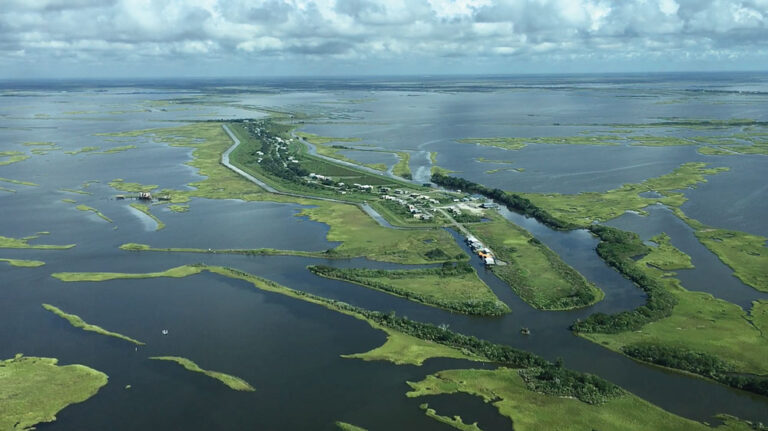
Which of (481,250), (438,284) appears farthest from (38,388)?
(481,250)

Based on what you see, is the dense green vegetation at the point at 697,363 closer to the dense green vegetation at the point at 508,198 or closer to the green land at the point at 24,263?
the dense green vegetation at the point at 508,198

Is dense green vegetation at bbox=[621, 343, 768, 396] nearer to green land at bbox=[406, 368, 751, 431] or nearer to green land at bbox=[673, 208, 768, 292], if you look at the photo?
green land at bbox=[406, 368, 751, 431]

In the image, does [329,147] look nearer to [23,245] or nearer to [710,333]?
[23,245]

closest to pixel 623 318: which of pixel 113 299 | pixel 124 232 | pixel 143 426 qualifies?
pixel 143 426

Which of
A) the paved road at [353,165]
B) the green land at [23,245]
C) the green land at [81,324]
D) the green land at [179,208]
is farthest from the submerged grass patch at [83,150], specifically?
the green land at [81,324]

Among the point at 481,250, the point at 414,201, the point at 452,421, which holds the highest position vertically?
the point at 414,201

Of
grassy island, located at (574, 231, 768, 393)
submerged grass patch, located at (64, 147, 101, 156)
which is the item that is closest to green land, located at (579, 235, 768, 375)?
grassy island, located at (574, 231, 768, 393)

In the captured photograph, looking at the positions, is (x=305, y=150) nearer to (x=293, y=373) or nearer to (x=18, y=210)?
(x=18, y=210)
